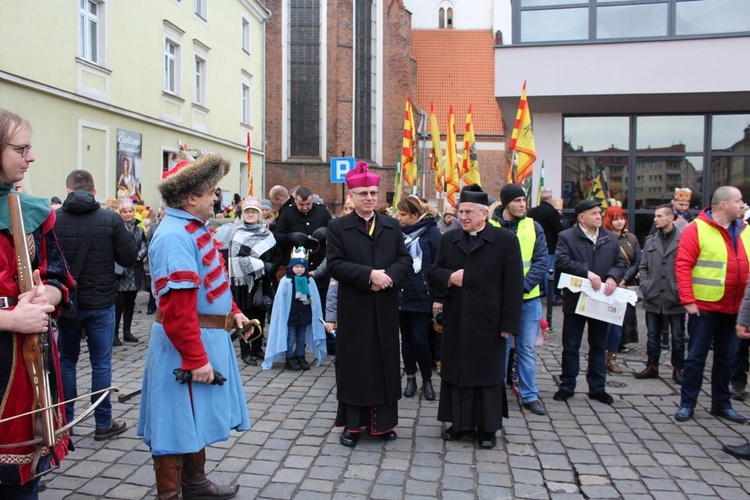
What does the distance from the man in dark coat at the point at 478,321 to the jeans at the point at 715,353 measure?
1.71m

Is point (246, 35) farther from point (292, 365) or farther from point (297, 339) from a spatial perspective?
point (292, 365)

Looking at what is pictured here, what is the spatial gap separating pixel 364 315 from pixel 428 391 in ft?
5.39

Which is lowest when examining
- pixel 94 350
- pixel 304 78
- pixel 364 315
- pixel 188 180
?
pixel 94 350

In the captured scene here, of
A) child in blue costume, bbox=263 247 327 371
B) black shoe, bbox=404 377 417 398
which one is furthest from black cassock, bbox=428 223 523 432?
child in blue costume, bbox=263 247 327 371

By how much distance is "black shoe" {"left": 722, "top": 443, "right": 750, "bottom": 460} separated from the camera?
462cm

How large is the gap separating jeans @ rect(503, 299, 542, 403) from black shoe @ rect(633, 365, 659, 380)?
178 cm

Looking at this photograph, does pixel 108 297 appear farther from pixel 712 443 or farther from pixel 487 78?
pixel 487 78

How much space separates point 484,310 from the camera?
4930 millimetres

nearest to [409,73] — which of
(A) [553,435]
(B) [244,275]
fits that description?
(B) [244,275]

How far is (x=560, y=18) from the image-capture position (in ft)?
46.6

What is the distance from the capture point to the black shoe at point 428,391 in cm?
612

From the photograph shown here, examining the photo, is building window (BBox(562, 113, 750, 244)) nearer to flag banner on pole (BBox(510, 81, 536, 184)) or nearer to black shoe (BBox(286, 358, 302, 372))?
flag banner on pole (BBox(510, 81, 536, 184))

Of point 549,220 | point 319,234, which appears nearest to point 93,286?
point 319,234

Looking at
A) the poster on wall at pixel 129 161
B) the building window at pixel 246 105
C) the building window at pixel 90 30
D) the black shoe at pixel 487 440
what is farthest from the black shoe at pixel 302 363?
the building window at pixel 246 105
